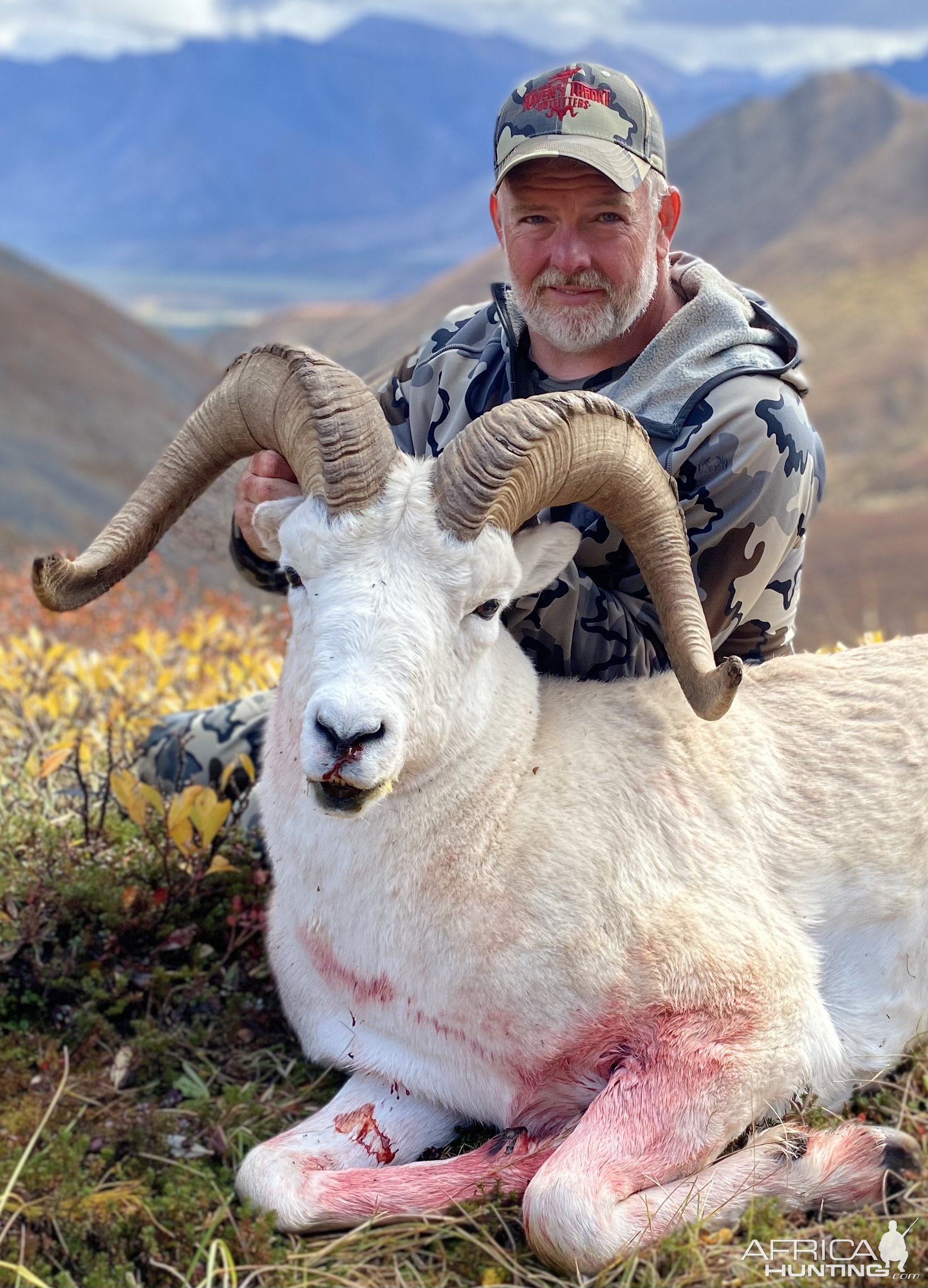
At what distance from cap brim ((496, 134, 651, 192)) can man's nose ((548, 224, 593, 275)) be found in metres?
0.26

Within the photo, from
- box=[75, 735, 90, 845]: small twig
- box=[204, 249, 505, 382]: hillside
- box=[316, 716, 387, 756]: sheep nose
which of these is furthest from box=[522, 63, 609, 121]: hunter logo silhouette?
box=[204, 249, 505, 382]: hillside

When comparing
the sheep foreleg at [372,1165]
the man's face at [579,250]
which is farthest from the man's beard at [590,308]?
the sheep foreleg at [372,1165]

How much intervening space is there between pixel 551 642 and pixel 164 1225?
233 cm

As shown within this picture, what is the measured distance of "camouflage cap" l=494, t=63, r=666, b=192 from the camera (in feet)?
15.5

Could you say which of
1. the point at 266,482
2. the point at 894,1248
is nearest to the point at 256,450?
the point at 266,482

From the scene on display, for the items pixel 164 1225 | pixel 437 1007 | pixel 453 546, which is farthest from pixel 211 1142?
pixel 453 546

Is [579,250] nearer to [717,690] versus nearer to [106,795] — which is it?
[717,690]

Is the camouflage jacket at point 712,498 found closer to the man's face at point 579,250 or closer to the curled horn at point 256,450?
the man's face at point 579,250

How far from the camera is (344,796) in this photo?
3.55 metres

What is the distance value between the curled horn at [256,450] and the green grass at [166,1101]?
4.53 feet

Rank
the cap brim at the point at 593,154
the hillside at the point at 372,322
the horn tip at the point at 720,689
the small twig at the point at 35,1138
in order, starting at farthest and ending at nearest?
the hillside at the point at 372,322, the cap brim at the point at 593,154, the small twig at the point at 35,1138, the horn tip at the point at 720,689

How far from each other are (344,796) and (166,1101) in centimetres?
176

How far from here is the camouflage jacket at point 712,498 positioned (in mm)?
4699

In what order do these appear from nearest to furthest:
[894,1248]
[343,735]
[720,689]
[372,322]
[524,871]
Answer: [343,735] < [894,1248] < [720,689] < [524,871] < [372,322]
